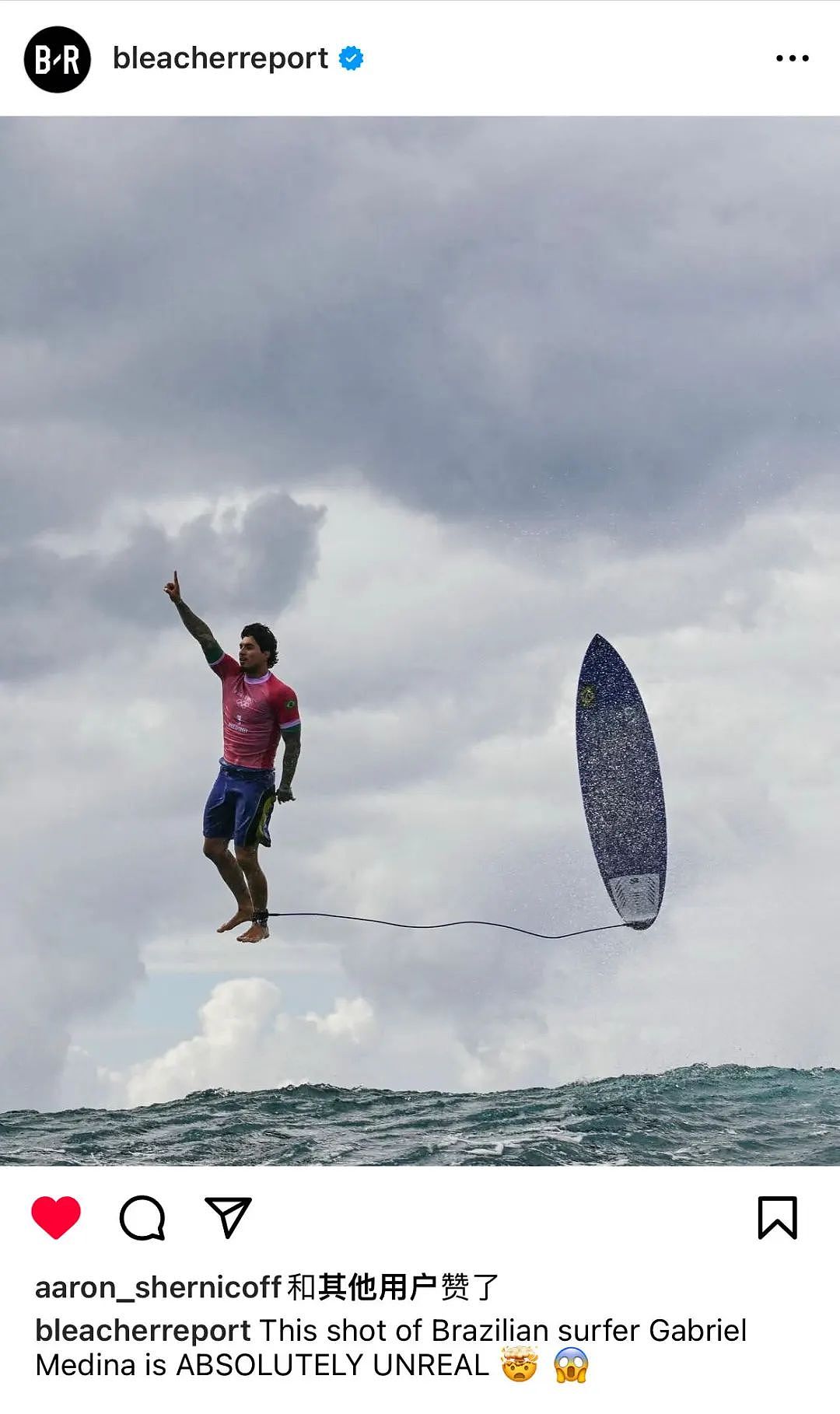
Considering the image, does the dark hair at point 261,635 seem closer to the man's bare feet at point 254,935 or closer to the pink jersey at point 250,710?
the pink jersey at point 250,710

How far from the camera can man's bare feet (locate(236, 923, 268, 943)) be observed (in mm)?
20625

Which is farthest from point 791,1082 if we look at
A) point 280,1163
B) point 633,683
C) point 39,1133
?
point 39,1133

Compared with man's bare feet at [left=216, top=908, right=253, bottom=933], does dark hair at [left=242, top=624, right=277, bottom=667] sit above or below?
above

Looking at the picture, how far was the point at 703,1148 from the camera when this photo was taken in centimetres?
2153

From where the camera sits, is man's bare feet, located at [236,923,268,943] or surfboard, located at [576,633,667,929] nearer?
man's bare feet, located at [236,923,268,943]

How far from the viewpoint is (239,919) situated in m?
20.9

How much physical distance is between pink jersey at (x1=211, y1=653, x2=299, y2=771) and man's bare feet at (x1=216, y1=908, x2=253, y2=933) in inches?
100
